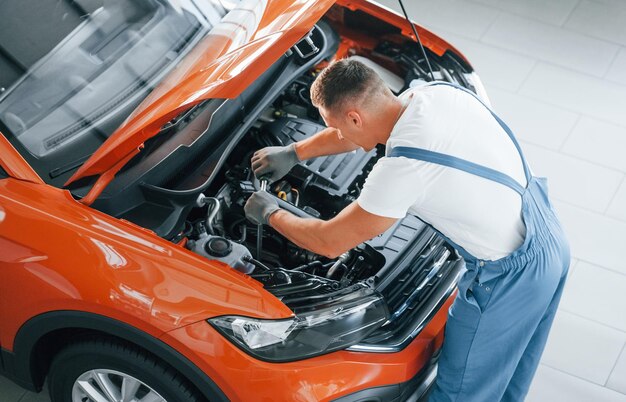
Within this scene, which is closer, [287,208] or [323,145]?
[287,208]

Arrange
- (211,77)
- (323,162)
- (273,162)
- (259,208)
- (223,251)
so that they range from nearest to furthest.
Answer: (211,77) < (223,251) < (259,208) < (273,162) < (323,162)

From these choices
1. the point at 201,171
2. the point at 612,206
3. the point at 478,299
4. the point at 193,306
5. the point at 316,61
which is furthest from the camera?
the point at 612,206

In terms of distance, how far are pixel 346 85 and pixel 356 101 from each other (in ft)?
0.17

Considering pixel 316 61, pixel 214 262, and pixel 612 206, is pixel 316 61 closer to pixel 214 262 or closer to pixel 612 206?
pixel 214 262

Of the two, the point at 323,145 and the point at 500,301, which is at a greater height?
the point at 323,145

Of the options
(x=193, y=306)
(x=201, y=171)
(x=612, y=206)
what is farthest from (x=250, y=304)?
(x=612, y=206)

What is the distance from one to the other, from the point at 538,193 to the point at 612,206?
1.62 m

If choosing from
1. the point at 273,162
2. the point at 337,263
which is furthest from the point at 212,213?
the point at 337,263

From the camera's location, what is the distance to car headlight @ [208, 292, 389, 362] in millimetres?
2188

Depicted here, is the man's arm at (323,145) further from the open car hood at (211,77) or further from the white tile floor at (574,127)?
the white tile floor at (574,127)

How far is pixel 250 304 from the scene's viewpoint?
7.21 feet

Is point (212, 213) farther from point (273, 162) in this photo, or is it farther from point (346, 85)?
point (346, 85)

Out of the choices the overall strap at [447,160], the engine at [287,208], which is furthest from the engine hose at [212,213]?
the overall strap at [447,160]

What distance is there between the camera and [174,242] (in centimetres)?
240
